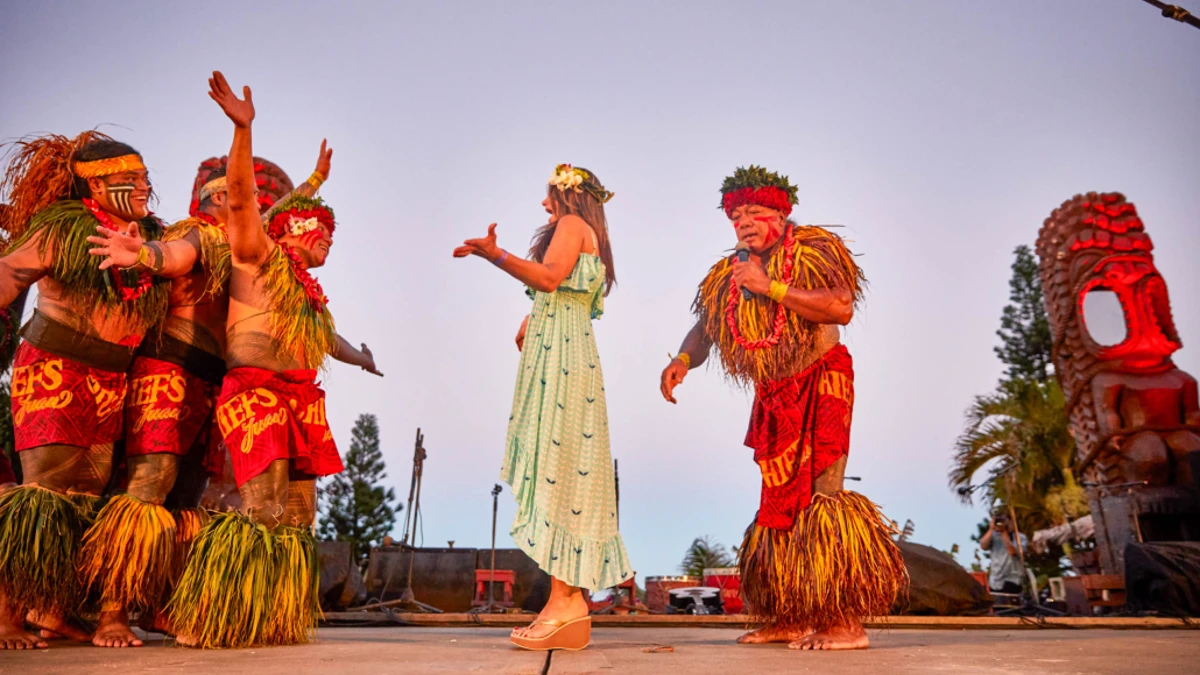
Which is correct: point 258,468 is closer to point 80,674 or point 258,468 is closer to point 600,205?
point 80,674

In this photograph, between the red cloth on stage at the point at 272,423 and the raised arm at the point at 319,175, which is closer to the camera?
the red cloth on stage at the point at 272,423

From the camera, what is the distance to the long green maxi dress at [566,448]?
9.46ft

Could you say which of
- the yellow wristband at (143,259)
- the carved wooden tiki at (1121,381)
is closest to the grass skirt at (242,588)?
the yellow wristband at (143,259)

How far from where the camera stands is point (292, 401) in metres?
3.09

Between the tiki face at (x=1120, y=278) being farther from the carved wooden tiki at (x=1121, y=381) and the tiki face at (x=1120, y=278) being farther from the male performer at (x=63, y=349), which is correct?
the male performer at (x=63, y=349)

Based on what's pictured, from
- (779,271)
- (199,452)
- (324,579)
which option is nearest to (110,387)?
(199,452)

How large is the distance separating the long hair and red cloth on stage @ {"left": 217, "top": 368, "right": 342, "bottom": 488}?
37.7 inches

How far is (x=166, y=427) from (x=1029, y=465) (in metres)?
16.5

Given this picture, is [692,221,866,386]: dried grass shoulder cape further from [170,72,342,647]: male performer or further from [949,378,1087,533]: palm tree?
[949,378,1087,533]: palm tree

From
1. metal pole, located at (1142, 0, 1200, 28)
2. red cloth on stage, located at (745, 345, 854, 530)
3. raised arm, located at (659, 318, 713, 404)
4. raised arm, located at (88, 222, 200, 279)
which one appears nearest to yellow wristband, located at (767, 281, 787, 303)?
red cloth on stage, located at (745, 345, 854, 530)

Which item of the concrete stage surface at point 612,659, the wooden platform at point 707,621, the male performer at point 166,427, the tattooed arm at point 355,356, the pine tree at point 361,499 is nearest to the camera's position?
the concrete stage surface at point 612,659

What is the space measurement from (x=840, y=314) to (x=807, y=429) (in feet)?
1.43

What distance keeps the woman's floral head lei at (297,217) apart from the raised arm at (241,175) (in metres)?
0.29

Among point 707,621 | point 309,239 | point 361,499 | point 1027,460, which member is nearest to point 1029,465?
point 1027,460
